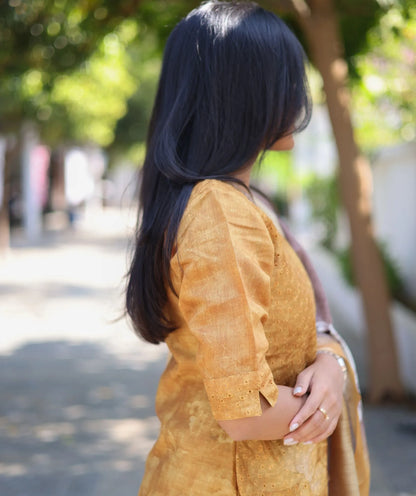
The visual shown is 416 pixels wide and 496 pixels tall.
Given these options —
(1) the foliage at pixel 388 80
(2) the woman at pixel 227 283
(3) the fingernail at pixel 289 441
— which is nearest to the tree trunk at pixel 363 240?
(1) the foliage at pixel 388 80

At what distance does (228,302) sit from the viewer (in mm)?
1169

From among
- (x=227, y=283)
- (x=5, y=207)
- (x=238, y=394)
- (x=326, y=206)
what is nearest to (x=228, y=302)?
(x=227, y=283)

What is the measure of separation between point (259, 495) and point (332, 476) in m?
0.24

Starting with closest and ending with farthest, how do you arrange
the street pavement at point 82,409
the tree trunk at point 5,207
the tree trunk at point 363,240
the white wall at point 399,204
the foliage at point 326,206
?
the street pavement at point 82,409 → the tree trunk at point 363,240 → the white wall at point 399,204 → the foliage at point 326,206 → the tree trunk at point 5,207

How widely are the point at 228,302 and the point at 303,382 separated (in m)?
0.25

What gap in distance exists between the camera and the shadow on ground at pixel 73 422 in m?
3.89

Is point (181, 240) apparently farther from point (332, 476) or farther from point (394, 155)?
point (394, 155)

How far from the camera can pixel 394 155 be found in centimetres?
796

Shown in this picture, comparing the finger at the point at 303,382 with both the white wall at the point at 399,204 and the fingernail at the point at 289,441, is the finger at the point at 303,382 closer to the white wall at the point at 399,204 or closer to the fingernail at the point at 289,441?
the fingernail at the point at 289,441

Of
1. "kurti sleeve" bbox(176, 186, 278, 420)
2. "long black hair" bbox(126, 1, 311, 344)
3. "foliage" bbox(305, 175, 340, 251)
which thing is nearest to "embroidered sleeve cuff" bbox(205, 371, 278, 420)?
"kurti sleeve" bbox(176, 186, 278, 420)

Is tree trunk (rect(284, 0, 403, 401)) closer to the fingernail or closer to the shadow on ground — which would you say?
the shadow on ground

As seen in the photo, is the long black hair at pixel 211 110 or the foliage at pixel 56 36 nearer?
the long black hair at pixel 211 110

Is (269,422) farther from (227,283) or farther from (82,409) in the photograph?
(82,409)

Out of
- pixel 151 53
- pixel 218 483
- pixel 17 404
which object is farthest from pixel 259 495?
pixel 151 53
